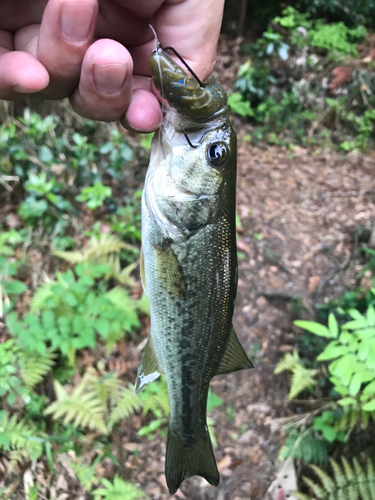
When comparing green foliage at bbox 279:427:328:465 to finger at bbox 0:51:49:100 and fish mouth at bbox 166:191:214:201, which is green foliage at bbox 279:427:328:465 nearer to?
fish mouth at bbox 166:191:214:201

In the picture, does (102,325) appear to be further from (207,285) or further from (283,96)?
(283,96)

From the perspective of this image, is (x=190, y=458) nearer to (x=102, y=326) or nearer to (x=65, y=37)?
(x=102, y=326)

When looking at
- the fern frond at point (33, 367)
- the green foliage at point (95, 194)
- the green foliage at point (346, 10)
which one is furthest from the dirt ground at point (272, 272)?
the green foliage at point (346, 10)

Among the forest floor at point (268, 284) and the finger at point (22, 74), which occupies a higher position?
the finger at point (22, 74)

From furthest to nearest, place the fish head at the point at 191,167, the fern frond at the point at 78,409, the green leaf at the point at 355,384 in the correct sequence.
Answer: the fern frond at the point at 78,409
the green leaf at the point at 355,384
the fish head at the point at 191,167

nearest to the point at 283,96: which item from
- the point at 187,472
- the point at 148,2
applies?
the point at 148,2

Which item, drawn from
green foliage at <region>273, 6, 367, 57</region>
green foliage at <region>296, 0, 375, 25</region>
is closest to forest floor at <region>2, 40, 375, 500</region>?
green foliage at <region>273, 6, 367, 57</region>

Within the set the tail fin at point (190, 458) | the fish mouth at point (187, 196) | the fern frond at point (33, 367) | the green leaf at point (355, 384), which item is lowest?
the fern frond at point (33, 367)

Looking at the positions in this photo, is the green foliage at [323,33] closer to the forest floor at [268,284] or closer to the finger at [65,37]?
the forest floor at [268,284]
